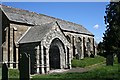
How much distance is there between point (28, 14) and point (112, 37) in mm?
15152

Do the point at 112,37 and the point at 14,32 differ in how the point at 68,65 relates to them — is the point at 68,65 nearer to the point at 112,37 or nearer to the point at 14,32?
the point at 14,32

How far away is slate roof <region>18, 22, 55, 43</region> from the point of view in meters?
27.3

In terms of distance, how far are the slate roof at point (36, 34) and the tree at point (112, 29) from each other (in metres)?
14.2

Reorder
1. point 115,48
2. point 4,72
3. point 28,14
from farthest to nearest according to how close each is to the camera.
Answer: point 115,48 → point 28,14 → point 4,72

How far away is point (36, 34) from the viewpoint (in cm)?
2878

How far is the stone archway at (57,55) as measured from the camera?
98.2 ft

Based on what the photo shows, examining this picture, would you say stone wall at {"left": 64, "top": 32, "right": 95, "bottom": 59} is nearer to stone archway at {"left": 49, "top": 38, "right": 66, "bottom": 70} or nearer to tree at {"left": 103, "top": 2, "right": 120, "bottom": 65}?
tree at {"left": 103, "top": 2, "right": 120, "bottom": 65}

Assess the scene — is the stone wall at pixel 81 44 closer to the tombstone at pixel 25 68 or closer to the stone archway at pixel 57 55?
the stone archway at pixel 57 55

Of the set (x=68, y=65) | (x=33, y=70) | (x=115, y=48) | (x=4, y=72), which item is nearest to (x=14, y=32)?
(x=33, y=70)

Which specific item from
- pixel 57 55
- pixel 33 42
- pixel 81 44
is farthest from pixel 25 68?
pixel 81 44

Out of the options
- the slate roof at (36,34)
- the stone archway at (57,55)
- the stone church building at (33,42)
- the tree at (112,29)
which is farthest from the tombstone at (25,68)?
the tree at (112,29)

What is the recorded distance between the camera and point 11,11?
33188mm

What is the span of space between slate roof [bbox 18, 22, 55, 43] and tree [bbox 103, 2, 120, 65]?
1421 centimetres

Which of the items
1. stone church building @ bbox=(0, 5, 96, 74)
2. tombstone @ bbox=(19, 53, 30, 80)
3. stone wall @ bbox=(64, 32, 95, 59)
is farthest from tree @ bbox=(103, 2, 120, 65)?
tombstone @ bbox=(19, 53, 30, 80)
